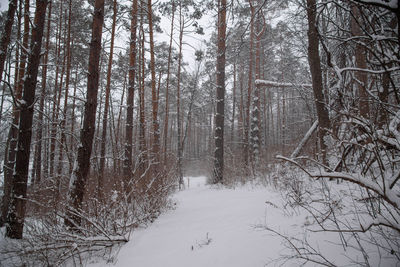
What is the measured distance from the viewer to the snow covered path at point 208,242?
1.64m

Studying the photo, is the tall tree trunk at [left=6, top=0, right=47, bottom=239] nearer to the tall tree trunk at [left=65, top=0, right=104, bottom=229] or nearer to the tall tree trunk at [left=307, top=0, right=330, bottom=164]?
the tall tree trunk at [left=65, top=0, right=104, bottom=229]

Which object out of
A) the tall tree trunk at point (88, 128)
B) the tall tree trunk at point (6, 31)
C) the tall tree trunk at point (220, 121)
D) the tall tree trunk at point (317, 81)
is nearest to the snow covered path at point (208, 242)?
the tall tree trunk at point (88, 128)

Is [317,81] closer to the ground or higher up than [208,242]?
higher up

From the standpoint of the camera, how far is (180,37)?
9.58 metres

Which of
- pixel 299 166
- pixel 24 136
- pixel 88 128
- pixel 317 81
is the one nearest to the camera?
pixel 299 166

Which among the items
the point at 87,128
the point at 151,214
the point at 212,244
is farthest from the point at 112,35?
the point at 212,244

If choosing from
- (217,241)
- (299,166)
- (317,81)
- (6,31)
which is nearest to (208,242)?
(217,241)

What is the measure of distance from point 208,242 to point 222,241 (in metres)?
0.17

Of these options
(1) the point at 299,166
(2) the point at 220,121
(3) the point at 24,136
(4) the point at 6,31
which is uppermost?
(4) the point at 6,31

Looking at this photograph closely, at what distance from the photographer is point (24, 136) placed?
3.84 m

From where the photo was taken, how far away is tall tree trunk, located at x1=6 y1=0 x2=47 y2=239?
3697 millimetres

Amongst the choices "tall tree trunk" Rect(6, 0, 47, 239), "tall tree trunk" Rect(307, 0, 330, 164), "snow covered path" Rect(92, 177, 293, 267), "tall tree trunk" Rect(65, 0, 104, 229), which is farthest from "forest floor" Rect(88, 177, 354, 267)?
"tall tree trunk" Rect(6, 0, 47, 239)

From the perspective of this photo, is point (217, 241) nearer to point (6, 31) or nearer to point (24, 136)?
point (24, 136)

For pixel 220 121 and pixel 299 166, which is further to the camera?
pixel 220 121
